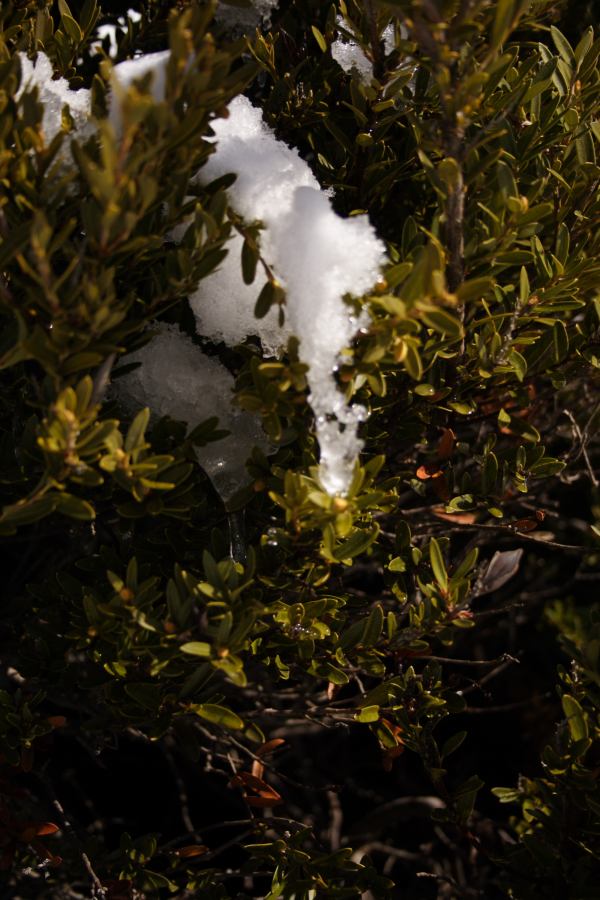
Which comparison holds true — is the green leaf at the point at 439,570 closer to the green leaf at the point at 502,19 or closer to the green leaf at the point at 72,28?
the green leaf at the point at 502,19

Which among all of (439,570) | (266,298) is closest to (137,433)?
(266,298)

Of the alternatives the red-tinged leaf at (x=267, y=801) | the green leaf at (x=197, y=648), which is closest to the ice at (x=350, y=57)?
the green leaf at (x=197, y=648)

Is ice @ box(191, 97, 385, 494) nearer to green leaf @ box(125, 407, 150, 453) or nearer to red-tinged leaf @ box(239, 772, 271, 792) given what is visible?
green leaf @ box(125, 407, 150, 453)

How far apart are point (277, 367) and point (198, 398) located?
1.15ft

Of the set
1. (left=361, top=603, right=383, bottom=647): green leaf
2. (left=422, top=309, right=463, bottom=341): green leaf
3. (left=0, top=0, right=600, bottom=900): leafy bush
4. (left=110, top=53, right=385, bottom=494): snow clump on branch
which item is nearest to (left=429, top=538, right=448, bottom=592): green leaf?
(left=0, top=0, right=600, bottom=900): leafy bush

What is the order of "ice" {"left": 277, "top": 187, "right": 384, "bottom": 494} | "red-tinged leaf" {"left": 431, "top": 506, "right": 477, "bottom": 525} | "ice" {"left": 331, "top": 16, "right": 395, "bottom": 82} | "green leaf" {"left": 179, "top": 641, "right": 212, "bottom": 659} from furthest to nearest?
"red-tinged leaf" {"left": 431, "top": 506, "right": 477, "bottom": 525} → "ice" {"left": 331, "top": 16, "right": 395, "bottom": 82} → "ice" {"left": 277, "top": 187, "right": 384, "bottom": 494} → "green leaf" {"left": 179, "top": 641, "right": 212, "bottom": 659}

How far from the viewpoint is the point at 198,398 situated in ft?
5.01

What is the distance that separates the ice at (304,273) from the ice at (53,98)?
0.24 metres

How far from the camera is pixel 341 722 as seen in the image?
1.82m

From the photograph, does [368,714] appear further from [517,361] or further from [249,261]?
[249,261]

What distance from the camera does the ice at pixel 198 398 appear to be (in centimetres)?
152

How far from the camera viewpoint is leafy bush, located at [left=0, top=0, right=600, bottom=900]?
1.13 m

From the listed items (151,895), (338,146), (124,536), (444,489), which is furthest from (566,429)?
(151,895)

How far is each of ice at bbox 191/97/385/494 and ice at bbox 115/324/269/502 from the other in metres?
0.10
